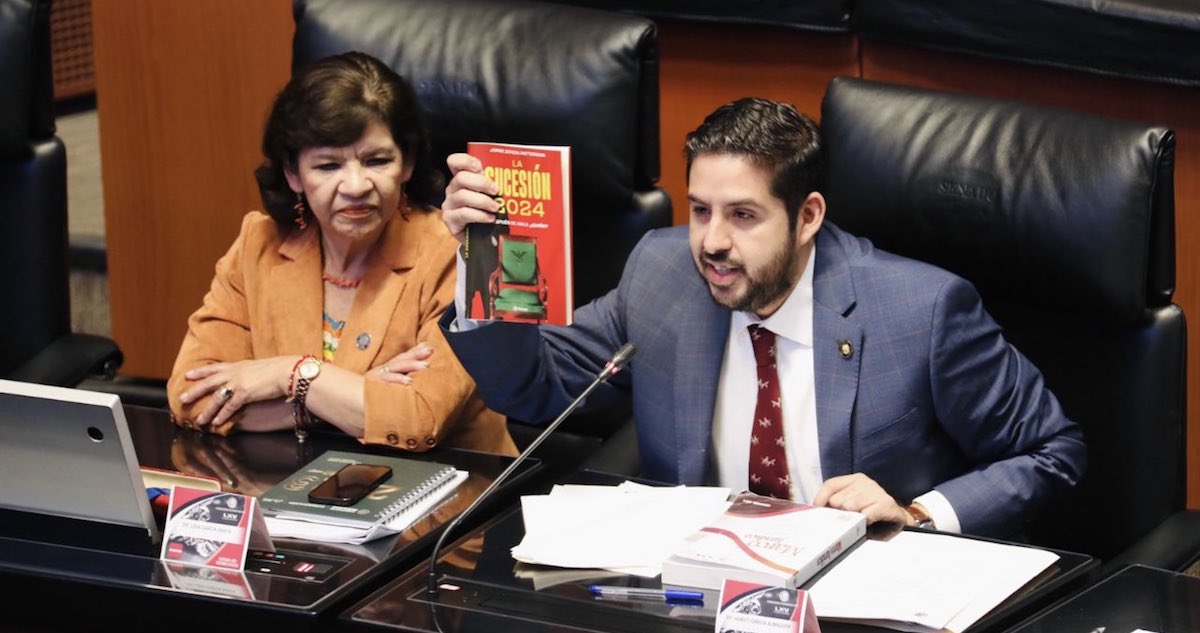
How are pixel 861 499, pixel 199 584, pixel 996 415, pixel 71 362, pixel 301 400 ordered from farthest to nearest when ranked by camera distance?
pixel 71 362 → pixel 301 400 → pixel 996 415 → pixel 861 499 → pixel 199 584

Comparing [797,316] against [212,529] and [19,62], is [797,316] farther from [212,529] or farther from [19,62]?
[19,62]

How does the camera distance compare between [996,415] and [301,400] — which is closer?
[996,415]

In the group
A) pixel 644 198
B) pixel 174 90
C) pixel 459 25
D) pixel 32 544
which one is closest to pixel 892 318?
pixel 644 198

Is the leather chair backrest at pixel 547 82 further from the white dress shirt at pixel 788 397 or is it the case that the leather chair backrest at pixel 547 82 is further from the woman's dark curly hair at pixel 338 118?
the white dress shirt at pixel 788 397

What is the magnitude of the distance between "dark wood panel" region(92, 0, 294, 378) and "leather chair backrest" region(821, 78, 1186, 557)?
58.0 inches

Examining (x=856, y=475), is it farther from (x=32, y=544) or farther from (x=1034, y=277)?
(x=32, y=544)

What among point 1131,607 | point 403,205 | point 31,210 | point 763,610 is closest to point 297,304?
point 403,205

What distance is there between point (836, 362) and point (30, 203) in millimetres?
1406

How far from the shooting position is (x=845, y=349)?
2291 millimetres

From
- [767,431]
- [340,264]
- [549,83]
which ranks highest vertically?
[549,83]

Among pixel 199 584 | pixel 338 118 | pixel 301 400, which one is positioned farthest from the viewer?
pixel 338 118

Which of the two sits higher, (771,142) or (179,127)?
(771,142)

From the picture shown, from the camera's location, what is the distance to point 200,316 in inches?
104

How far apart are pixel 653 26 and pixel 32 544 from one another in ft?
3.81
